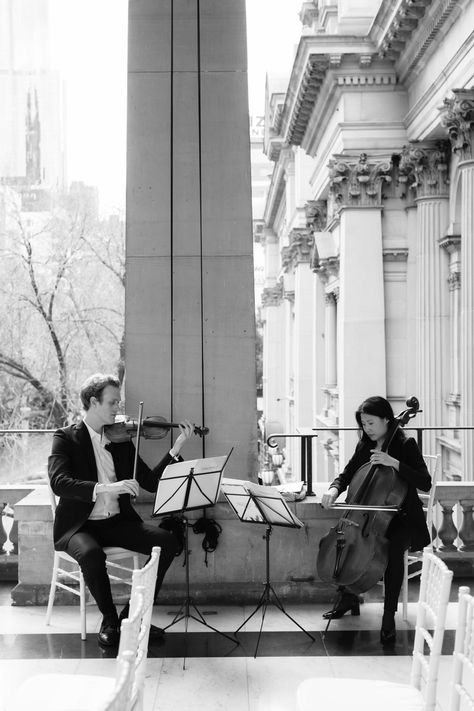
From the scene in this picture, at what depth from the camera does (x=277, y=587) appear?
603 cm

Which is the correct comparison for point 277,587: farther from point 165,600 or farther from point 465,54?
point 465,54

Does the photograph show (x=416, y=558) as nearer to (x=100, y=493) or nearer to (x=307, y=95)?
(x=100, y=493)

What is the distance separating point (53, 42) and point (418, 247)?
26048 millimetres

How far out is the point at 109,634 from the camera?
5.05 metres

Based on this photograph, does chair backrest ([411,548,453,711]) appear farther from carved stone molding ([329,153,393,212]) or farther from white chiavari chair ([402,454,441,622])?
carved stone molding ([329,153,393,212])

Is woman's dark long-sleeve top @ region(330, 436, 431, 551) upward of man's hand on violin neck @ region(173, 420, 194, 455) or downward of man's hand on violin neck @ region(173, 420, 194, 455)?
downward

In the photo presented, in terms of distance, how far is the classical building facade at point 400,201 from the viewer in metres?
14.1

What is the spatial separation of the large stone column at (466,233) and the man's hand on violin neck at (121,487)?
978 cm

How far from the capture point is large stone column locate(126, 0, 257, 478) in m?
6.12

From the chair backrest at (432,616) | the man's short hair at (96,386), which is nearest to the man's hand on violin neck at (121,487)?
the man's short hair at (96,386)

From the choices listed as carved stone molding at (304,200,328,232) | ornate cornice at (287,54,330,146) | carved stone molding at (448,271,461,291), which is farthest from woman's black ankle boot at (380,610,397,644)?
carved stone molding at (304,200,328,232)

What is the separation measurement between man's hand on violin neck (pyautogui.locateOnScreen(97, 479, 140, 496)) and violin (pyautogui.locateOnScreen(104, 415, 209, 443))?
352mm

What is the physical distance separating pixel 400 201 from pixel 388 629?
14.5m

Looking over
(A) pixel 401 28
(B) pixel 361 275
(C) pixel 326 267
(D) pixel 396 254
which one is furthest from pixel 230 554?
(C) pixel 326 267
